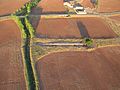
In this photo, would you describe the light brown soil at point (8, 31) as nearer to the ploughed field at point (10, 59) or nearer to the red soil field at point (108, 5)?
the ploughed field at point (10, 59)

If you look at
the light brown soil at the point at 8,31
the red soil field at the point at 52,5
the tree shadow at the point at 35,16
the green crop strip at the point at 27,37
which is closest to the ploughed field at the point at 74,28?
the tree shadow at the point at 35,16

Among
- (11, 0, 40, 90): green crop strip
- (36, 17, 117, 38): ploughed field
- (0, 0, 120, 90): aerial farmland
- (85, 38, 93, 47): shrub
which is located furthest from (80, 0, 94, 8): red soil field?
(85, 38, 93, 47): shrub

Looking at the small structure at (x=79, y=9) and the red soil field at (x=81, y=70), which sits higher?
the small structure at (x=79, y=9)

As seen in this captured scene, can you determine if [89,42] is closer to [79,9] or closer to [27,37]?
[27,37]

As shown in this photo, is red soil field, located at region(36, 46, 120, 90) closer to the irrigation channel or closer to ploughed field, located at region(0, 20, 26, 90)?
the irrigation channel

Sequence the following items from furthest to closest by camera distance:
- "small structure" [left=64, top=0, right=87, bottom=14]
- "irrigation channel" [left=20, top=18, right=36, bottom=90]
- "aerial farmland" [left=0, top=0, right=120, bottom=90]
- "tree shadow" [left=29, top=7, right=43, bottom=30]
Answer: "small structure" [left=64, top=0, right=87, bottom=14]
"tree shadow" [left=29, top=7, right=43, bottom=30]
"aerial farmland" [left=0, top=0, right=120, bottom=90]
"irrigation channel" [left=20, top=18, right=36, bottom=90]

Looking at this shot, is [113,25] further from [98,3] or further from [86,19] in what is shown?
[98,3]

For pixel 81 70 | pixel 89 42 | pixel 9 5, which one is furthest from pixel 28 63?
pixel 9 5
